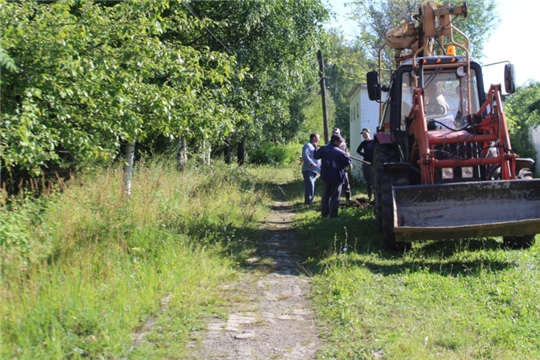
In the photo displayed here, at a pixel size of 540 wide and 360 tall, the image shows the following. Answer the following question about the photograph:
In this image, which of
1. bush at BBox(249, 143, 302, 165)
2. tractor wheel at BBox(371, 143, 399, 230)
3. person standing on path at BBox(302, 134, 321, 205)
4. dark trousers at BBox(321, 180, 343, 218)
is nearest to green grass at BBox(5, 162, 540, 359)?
tractor wheel at BBox(371, 143, 399, 230)

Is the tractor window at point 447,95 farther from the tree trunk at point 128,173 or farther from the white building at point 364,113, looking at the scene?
the white building at point 364,113

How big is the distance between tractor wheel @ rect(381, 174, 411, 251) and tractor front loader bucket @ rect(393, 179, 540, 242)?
27 cm

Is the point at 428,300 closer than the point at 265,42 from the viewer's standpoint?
Yes

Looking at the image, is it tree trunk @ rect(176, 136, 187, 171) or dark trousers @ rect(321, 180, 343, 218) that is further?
tree trunk @ rect(176, 136, 187, 171)

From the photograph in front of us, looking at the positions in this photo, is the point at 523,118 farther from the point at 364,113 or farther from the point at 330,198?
the point at 330,198

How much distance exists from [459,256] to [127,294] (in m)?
4.30

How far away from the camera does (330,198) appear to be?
11.0 metres

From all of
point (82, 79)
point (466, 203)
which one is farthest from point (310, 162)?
point (82, 79)

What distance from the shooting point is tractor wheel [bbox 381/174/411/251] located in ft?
24.8

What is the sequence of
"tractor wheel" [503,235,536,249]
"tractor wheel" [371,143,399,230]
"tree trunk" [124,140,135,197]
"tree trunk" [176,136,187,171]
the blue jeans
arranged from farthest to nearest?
1. "tree trunk" [176,136,187,171]
2. the blue jeans
3. "tree trunk" [124,140,135,197]
4. "tractor wheel" [371,143,399,230]
5. "tractor wheel" [503,235,536,249]

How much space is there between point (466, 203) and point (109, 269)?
4.34 meters

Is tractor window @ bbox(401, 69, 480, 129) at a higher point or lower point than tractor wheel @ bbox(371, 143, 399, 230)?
higher

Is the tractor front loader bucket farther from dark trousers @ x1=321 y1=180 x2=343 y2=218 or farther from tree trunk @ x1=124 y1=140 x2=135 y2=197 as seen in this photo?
tree trunk @ x1=124 y1=140 x2=135 y2=197

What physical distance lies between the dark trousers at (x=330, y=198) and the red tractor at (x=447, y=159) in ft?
5.17
